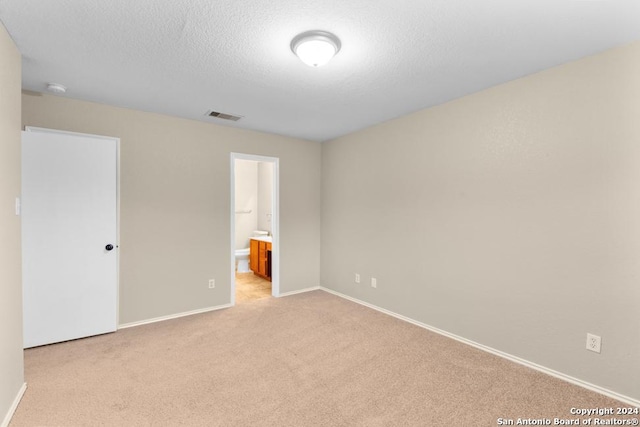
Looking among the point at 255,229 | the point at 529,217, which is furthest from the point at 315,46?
the point at 255,229

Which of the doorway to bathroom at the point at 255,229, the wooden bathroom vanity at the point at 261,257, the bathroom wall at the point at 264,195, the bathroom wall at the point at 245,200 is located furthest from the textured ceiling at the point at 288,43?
the bathroom wall at the point at 245,200

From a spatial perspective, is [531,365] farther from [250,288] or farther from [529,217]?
[250,288]

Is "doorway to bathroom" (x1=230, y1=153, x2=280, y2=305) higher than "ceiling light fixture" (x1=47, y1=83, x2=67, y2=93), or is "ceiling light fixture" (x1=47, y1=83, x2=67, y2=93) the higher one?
"ceiling light fixture" (x1=47, y1=83, x2=67, y2=93)

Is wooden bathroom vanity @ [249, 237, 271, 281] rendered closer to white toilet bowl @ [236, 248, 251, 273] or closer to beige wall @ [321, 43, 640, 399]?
white toilet bowl @ [236, 248, 251, 273]

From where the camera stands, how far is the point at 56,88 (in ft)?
8.77

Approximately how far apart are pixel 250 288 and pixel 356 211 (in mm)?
2237

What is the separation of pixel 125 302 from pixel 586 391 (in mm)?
4230

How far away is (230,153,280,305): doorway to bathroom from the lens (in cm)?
445

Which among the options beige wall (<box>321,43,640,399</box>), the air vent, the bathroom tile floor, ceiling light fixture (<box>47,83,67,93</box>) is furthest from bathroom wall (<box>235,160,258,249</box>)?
ceiling light fixture (<box>47,83,67,93</box>)

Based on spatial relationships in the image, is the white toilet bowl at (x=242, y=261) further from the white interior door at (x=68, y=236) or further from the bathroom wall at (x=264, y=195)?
the white interior door at (x=68, y=236)

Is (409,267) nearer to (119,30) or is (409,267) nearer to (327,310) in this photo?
(327,310)

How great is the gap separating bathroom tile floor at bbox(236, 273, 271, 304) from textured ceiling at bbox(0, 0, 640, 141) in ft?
9.15

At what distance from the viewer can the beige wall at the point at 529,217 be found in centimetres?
203

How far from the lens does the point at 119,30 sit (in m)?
1.86
